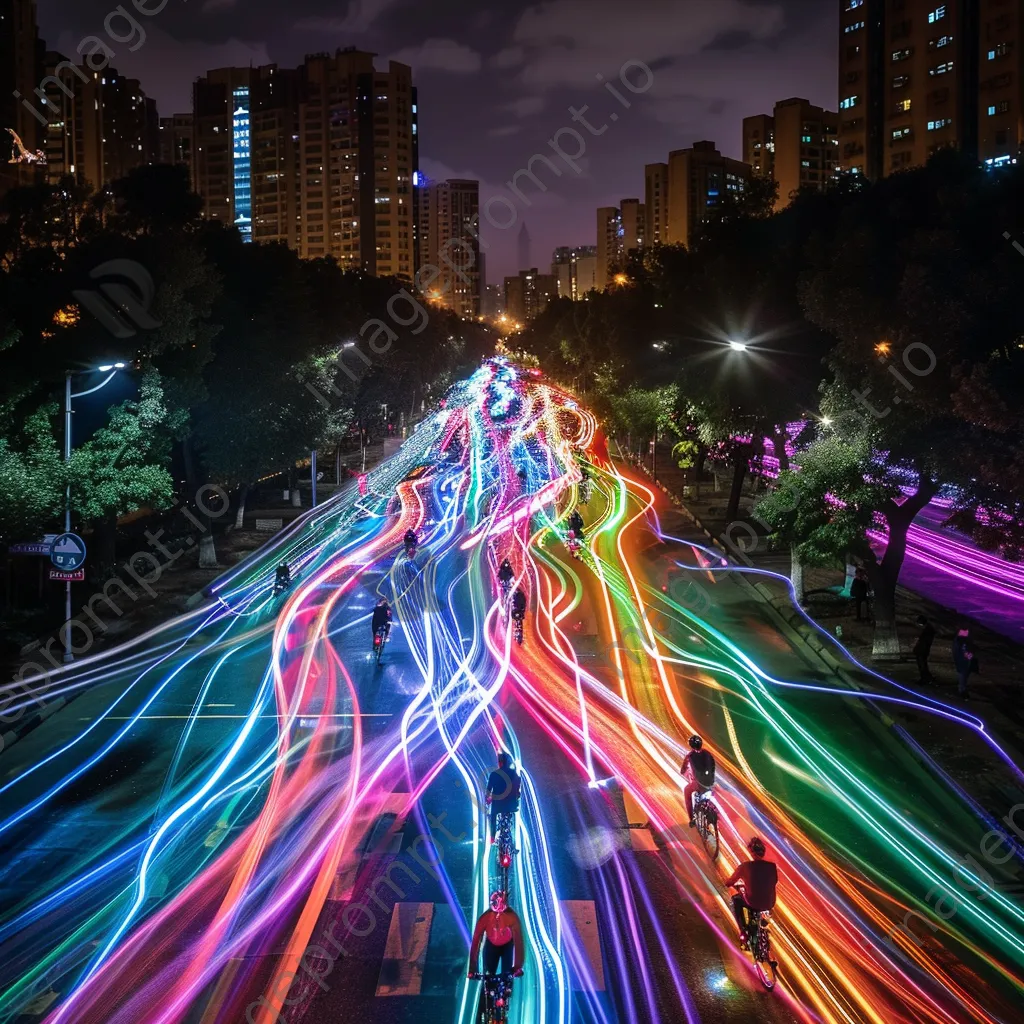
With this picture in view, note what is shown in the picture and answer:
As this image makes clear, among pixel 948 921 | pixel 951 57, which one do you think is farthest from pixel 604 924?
pixel 951 57

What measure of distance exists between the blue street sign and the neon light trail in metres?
1.99

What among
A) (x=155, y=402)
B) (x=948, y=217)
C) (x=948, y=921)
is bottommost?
(x=948, y=921)

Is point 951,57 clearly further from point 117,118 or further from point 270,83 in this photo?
point 117,118

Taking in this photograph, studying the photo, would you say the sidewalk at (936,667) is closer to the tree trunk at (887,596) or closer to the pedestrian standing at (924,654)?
the pedestrian standing at (924,654)

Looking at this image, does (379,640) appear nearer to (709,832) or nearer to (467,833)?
(467,833)

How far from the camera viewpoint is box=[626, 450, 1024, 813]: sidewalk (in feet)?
46.2

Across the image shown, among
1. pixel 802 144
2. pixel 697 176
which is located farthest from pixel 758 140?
pixel 802 144

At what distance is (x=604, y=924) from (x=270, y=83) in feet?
637

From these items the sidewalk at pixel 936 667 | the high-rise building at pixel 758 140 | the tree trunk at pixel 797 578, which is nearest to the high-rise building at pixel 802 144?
the high-rise building at pixel 758 140

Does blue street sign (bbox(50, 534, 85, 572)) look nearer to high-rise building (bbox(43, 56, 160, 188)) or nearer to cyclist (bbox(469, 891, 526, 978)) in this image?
cyclist (bbox(469, 891, 526, 978))

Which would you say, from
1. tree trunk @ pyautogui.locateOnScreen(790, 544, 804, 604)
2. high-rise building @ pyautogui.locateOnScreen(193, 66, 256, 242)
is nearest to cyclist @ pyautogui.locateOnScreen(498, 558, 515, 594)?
tree trunk @ pyautogui.locateOnScreen(790, 544, 804, 604)

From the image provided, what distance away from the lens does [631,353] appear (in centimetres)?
4234

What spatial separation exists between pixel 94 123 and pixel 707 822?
19138 centimetres

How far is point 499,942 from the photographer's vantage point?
25.1 feet
